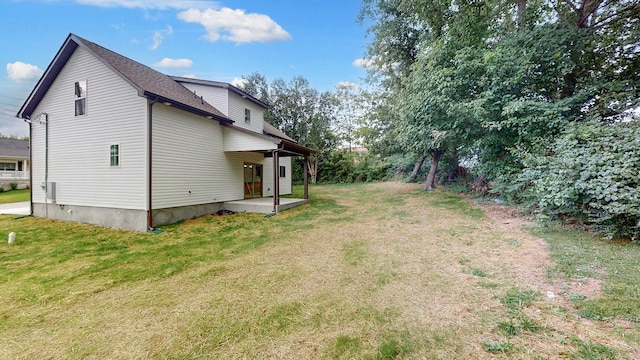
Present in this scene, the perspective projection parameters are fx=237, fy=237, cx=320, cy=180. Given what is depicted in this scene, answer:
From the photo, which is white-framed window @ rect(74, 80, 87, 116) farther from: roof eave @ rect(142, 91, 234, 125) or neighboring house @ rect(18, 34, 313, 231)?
roof eave @ rect(142, 91, 234, 125)

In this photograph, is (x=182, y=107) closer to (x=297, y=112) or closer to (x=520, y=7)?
(x=520, y=7)

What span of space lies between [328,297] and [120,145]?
322 inches

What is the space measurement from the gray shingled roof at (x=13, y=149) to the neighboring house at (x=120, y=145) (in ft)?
66.4

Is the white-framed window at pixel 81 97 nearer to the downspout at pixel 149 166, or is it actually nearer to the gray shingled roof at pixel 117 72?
the gray shingled roof at pixel 117 72

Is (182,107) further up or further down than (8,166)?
further up

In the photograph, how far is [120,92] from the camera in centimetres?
746

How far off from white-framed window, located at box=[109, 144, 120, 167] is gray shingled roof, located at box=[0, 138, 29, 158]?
24448mm

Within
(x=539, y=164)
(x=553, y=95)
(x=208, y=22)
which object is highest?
(x=208, y=22)

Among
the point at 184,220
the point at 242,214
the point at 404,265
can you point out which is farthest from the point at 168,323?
the point at 242,214

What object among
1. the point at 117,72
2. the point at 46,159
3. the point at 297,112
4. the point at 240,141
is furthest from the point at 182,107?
the point at 297,112

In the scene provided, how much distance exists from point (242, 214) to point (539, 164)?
9.29 m

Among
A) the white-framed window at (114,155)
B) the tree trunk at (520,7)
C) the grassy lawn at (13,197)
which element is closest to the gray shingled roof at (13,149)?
the grassy lawn at (13,197)

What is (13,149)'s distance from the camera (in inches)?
869

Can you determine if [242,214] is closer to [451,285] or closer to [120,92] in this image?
[120,92]
